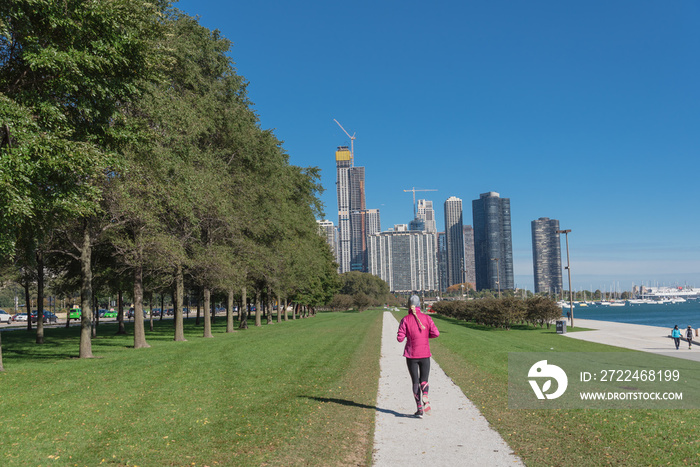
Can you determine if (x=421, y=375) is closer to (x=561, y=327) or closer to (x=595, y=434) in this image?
(x=595, y=434)

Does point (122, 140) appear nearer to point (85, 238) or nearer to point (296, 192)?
point (85, 238)

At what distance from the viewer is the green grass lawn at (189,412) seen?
22.3 ft

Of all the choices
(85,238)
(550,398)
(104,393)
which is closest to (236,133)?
(85,238)

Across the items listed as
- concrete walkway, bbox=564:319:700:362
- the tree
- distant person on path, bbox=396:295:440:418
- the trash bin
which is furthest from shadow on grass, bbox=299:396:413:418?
the trash bin

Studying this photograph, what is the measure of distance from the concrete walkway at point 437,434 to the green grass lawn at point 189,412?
0.30m

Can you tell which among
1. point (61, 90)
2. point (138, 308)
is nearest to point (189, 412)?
point (61, 90)

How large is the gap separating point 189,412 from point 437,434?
4.59 m

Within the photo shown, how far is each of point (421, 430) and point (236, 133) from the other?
23.5 meters

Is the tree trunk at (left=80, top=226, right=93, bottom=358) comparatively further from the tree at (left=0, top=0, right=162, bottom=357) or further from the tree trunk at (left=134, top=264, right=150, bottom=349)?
the tree at (left=0, top=0, right=162, bottom=357)

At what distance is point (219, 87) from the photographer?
29156mm

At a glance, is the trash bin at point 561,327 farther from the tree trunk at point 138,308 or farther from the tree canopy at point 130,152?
the tree trunk at point 138,308

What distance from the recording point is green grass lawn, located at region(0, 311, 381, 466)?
6.79 metres

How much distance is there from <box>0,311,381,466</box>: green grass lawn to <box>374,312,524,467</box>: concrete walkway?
303mm

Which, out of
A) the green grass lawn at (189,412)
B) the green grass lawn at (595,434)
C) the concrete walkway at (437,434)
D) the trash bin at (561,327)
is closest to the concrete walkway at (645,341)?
the trash bin at (561,327)
